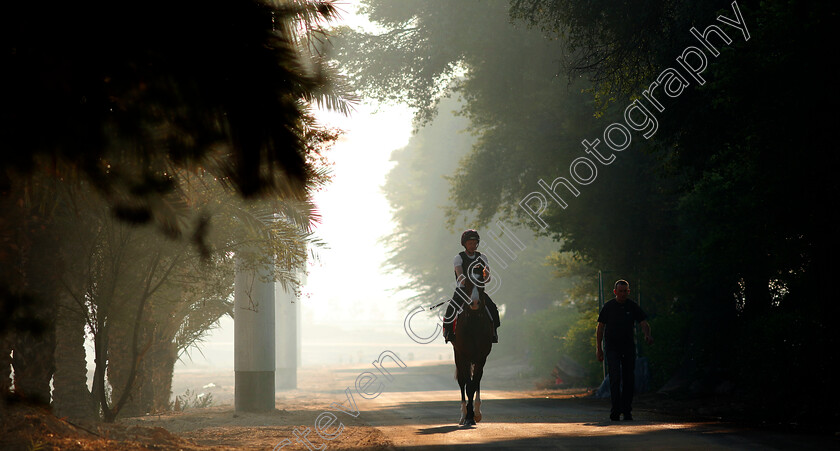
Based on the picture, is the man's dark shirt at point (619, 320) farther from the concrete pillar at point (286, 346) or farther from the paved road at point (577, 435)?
the concrete pillar at point (286, 346)

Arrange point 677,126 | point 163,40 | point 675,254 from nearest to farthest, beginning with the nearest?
point 163,40
point 677,126
point 675,254

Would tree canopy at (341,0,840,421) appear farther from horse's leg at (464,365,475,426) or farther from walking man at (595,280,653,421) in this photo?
horse's leg at (464,365,475,426)

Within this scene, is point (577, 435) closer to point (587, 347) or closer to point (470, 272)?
point (470, 272)

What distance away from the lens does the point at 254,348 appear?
68.0ft

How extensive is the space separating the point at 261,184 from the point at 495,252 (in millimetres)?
57935

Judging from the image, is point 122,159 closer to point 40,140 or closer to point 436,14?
point 40,140

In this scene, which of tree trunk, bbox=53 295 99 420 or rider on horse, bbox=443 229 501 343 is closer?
rider on horse, bbox=443 229 501 343

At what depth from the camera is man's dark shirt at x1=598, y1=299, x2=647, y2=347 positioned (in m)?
14.2

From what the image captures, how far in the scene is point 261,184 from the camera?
23.7ft

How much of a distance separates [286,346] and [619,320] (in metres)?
43.1

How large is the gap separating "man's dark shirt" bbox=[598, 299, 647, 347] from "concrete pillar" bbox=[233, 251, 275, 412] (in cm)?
871

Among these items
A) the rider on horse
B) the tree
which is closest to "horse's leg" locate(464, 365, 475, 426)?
the rider on horse

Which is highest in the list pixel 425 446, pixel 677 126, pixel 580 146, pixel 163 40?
pixel 580 146

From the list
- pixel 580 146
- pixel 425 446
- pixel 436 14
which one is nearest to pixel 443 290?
pixel 436 14
